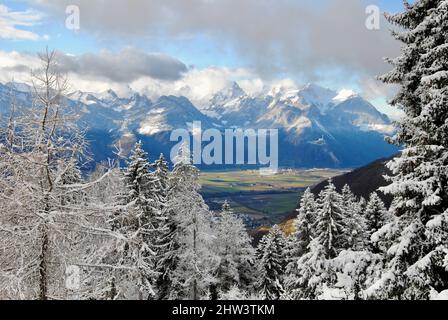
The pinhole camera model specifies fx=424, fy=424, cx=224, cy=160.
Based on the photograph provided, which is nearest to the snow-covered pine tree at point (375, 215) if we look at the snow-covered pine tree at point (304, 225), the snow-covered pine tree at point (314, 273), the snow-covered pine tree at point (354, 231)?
the snow-covered pine tree at point (354, 231)

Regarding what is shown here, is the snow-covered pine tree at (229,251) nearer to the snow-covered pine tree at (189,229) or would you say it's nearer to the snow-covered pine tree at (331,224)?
the snow-covered pine tree at (189,229)

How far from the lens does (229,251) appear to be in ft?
133

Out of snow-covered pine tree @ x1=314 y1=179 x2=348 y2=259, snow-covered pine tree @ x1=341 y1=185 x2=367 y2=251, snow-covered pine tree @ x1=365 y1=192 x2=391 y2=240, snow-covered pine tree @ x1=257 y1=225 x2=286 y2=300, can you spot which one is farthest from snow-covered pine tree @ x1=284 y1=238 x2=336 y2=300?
snow-covered pine tree @ x1=365 y1=192 x2=391 y2=240

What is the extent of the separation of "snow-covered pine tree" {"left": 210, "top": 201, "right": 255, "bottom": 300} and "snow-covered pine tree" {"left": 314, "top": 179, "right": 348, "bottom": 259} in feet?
34.6

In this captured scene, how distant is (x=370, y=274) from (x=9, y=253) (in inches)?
421

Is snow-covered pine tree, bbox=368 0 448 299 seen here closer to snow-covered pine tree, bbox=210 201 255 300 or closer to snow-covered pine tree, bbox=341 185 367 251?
snow-covered pine tree, bbox=341 185 367 251

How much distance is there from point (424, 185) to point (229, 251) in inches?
1190

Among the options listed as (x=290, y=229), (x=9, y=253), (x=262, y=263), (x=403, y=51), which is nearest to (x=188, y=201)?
(x=262, y=263)

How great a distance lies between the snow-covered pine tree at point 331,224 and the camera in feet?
99.8

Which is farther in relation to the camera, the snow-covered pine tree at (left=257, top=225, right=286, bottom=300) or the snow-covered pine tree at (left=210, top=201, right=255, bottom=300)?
the snow-covered pine tree at (left=257, top=225, right=286, bottom=300)

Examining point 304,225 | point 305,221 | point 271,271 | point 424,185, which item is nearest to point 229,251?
point 271,271

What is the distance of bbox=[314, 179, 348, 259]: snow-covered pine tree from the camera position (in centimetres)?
3041
